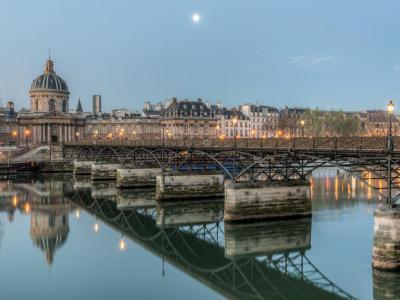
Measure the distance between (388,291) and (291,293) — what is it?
4.57 m

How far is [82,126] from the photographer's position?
6870 inches

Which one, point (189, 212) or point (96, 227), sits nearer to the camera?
point (96, 227)

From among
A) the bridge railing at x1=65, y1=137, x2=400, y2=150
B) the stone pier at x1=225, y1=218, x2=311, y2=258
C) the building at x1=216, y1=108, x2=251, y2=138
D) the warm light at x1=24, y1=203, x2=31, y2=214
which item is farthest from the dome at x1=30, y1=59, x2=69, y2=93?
the stone pier at x1=225, y1=218, x2=311, y2=258

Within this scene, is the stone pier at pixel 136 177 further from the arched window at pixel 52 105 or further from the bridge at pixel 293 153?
the arched window at pixel 52 105

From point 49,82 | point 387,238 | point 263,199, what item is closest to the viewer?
point 387,238

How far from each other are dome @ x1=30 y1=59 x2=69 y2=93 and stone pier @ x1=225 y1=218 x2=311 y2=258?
14558 cm

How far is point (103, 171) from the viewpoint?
260 feet

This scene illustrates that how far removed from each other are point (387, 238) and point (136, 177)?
4550cm

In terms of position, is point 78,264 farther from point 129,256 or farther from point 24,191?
point 24,191

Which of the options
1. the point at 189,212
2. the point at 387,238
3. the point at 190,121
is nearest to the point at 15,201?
the point at 189,212

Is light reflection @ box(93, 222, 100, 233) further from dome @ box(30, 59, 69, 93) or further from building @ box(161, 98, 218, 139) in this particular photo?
dome @ box(30, 59, 69, 93)

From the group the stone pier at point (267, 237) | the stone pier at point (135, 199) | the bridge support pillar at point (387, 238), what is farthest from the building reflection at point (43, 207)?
the bridge support pillar at point (387, 238)

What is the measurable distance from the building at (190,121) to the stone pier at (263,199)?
114m

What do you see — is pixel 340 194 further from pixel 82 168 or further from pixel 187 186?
pixel 82 168
